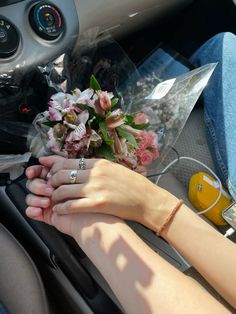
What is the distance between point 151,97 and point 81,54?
0.22 metres

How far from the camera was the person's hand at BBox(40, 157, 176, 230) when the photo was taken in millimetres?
801

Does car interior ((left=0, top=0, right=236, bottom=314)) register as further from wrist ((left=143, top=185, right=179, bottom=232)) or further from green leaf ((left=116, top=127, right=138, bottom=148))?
green leaf ((left=116, top=127, right=138, bottom=148))

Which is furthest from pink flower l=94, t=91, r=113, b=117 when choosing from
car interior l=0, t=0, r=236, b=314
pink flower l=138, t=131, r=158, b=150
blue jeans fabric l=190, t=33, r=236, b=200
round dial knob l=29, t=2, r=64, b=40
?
blue jeans fabric l=190, t=33, r=236, b=200

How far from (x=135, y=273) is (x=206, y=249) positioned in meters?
0.17

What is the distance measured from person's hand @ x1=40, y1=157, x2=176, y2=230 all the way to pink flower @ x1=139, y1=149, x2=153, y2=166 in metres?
0.08

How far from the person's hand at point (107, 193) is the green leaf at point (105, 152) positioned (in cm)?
2

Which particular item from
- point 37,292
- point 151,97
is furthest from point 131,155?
point 37,292

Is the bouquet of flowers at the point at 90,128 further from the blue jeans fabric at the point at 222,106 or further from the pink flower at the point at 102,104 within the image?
the blue jeans fabric at the point at 222,106

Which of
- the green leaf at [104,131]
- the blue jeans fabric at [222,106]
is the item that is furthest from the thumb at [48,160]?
the blue jeans fabric at [222,106]

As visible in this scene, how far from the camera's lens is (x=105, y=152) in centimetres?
86

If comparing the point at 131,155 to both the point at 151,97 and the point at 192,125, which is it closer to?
the point at 151,97

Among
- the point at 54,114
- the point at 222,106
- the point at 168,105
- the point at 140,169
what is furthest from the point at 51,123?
the point at 222,106

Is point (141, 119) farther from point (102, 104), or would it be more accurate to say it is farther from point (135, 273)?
point (135, 273)

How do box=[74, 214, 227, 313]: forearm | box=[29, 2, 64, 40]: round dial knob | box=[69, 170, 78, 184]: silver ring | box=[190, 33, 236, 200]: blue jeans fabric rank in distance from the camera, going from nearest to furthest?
box=[74, 214, 227, 313]: forearm
box=[69, 170, 78, 184]: silver ring
box=[29, 2, 64, 40]: round dial knob
box=[190, 33, 236, 200]: blue jeans fabric
